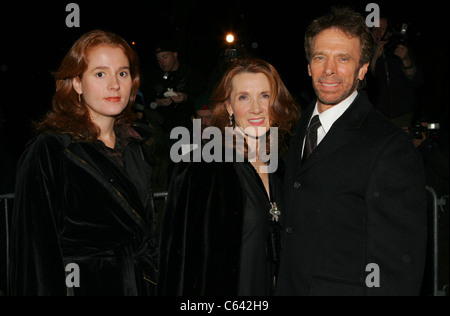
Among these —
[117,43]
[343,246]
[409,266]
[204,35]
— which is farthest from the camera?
[204,35]

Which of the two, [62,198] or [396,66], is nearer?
[62,198]

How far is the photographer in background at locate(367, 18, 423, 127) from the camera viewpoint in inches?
226

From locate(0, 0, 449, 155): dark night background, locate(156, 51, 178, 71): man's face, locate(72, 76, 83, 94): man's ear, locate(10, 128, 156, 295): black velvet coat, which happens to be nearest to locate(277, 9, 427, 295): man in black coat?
locate(10, 128, 156, 295): black velvet coat

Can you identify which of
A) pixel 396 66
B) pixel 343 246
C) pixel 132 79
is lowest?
pixel 343 246

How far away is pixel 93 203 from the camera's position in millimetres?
2889

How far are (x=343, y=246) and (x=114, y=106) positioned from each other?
63.8 inches

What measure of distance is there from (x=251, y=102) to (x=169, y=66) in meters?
3.35

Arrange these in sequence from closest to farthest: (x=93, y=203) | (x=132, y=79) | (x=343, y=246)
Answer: (x=343, y=246), (x=93, y=203), (x=132, y=79)

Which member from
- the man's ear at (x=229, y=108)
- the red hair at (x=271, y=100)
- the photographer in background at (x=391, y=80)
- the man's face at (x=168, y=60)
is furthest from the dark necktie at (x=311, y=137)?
the man's face at (x=168, y=60)

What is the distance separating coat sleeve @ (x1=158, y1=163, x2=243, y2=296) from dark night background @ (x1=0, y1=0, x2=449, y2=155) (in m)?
4.39

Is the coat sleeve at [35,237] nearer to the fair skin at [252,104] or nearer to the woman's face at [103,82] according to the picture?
the woman's face at [103,82]

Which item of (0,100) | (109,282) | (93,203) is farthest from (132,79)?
(0,100)

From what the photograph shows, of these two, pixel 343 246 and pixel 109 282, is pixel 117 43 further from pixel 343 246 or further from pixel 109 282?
pixel 343 246

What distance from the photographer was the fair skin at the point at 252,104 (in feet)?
11.5
